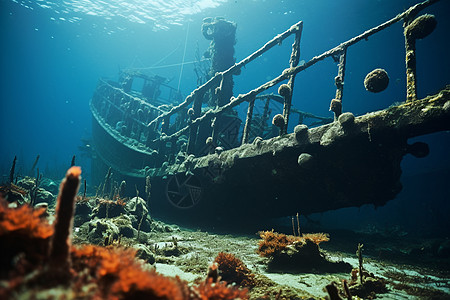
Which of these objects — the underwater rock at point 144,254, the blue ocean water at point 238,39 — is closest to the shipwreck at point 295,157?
the underwater rock at point 144,254

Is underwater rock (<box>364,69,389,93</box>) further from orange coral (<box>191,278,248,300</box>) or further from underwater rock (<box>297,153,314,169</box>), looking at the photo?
orange coral (<box>191,278,248,300</box>)

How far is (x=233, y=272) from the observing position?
139 inches

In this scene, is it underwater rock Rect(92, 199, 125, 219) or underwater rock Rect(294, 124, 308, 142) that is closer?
underwater rock Rect(294, 124, 308, 142)

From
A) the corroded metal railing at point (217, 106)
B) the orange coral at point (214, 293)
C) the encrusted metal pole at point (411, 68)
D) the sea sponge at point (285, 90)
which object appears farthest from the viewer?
the sea sponge at point (285, 90)

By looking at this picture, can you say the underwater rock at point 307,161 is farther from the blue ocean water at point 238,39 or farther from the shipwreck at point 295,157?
the blue ocean water at point 238,39

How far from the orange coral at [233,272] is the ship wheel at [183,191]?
4.90 m

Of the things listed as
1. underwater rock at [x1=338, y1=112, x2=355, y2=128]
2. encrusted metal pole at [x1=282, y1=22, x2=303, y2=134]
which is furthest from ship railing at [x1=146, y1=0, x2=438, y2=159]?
underwater rock at [x1=338, y1=112, x2=355, y2=128]

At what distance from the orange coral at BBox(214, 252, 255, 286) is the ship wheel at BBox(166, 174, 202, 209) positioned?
4.90 m

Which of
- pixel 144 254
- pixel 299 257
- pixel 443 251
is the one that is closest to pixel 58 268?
pixel 144 254

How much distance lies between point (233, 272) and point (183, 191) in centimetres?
609

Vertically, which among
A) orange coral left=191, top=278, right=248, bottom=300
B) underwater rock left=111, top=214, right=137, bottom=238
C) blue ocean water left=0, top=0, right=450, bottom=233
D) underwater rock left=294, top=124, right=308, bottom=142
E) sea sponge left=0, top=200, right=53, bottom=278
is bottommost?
underwater rock left=111, top=214, right=137, bottom=238

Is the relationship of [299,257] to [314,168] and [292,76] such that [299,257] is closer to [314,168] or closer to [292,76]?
[314,168]

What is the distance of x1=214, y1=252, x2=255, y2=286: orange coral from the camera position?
136 inches

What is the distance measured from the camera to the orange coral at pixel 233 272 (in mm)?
3455
